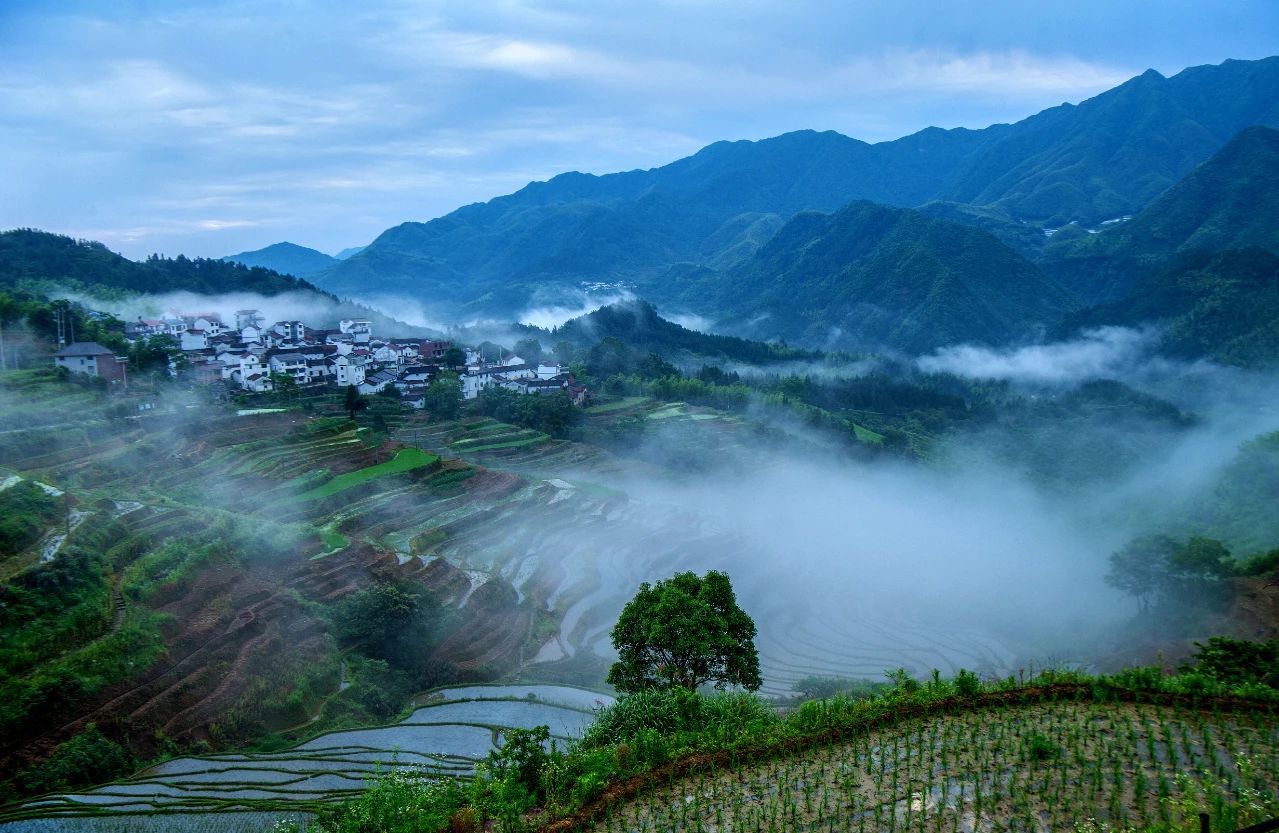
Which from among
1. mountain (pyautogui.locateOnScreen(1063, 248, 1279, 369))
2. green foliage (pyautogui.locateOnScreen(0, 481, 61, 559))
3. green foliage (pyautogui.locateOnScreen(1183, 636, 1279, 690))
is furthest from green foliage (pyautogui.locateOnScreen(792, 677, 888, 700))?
mountain (pyautogui.locateOnScreen(1063, 248, 1279, 369))

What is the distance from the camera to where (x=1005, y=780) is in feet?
33.1

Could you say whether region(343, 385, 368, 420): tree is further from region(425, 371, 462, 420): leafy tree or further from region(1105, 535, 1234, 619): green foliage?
region(1105, 535, 1234, 619): green foliage

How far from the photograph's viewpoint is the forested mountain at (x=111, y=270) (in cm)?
8994

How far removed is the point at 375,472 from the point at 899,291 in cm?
13520

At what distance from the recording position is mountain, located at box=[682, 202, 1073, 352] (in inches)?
5561

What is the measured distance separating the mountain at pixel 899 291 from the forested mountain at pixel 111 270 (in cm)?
9998

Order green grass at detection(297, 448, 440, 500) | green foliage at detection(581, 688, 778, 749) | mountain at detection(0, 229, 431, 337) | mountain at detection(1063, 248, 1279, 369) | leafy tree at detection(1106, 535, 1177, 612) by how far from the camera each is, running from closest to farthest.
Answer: green foliage at detection(581, 688, 778, 749)
leafy tree at detection(1106, 535, 1177, 612)
green grass at detection(297, 448, 440, 500)
mountain at detection(1063, 248, 1279, 369)
mountain at detection(0, 229, 431, 337)

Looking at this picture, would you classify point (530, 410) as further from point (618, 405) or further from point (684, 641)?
point (684, 641)

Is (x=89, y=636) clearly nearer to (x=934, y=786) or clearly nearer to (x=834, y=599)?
(x=934, y=786)

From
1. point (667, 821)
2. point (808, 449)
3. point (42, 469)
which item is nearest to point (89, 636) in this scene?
point (42, 469)

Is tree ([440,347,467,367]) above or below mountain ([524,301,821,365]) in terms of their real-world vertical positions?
below

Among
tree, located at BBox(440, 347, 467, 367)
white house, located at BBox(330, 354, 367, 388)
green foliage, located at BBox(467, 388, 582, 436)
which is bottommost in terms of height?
green foliage, located at BBox(467, 388, 582, 436)

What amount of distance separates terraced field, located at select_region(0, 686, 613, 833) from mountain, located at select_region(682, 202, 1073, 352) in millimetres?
128487

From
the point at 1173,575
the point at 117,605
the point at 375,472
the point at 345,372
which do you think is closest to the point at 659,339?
the point at 345,372
